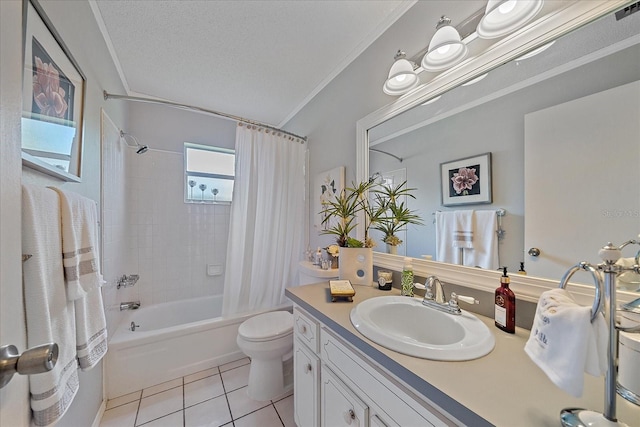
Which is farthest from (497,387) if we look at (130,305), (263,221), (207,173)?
(207,173)

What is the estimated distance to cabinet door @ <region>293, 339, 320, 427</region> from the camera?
3.43ft

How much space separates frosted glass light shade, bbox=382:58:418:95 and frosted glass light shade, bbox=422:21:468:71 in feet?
0.36

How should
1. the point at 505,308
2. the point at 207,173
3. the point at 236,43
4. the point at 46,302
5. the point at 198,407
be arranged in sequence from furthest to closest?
the point at 207,173, the point at 236,43, the point at 198,407, the point at 505,308, the point at 46,302

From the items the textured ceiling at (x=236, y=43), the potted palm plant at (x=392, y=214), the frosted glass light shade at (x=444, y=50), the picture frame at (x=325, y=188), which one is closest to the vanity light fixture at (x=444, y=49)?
the frosted glass light shade at (x=444, y=50)

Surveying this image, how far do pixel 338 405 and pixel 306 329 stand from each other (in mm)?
329

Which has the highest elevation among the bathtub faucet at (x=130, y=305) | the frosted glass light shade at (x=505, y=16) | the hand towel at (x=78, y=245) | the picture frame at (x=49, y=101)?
the frosted glass light shade at (x=505, y=16)

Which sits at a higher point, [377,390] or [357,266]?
[357,266]

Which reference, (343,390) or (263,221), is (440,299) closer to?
(343,390)

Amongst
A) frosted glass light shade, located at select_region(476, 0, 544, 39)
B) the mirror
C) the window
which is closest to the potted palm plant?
the mirror

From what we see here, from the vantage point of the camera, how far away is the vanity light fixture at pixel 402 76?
1268mm

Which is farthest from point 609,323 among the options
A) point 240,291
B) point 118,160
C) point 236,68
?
point 118,160

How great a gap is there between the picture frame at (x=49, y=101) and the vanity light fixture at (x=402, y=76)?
4.96 feet

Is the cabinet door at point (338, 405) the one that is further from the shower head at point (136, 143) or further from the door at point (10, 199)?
the shower head at point (136, 143)

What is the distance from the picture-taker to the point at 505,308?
0.82 metres
